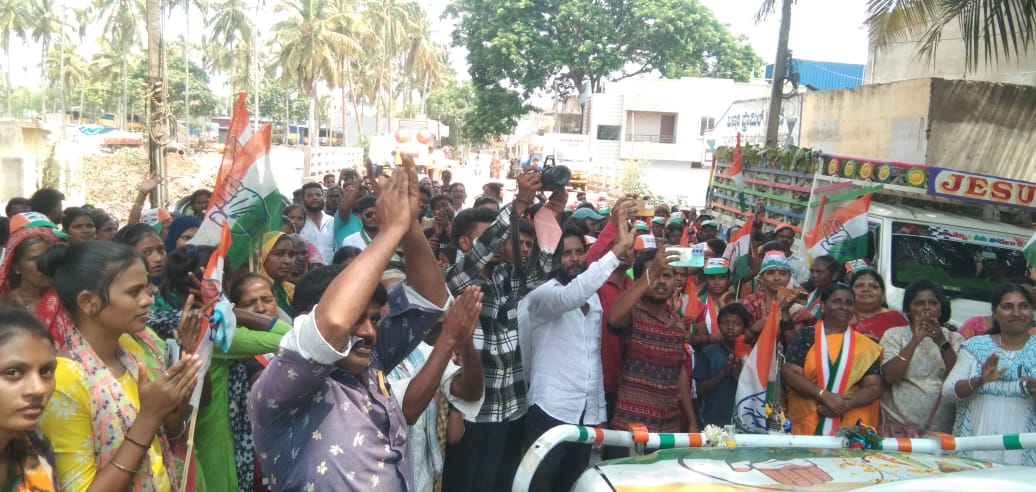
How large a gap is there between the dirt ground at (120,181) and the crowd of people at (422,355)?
52.3 ft

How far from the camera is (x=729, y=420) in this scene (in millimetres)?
4945

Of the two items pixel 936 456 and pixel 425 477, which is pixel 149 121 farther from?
pixel 936 456

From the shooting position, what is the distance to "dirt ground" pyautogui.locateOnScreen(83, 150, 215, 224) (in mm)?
21391

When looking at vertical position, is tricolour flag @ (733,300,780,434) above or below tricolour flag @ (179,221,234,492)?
below

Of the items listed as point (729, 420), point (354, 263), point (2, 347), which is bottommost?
point (729, 420)

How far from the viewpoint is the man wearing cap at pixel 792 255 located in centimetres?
803

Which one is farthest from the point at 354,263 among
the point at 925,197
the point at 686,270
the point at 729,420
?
the point at 925,197

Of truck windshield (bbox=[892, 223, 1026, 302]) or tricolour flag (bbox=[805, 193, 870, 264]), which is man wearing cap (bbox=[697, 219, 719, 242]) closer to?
truck windshield (bbox=[892, 223, 1026, 302])

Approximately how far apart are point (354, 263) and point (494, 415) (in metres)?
2.03

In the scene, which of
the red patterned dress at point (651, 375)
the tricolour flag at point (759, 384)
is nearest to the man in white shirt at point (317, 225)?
the red patterned dress at point (651, 375)

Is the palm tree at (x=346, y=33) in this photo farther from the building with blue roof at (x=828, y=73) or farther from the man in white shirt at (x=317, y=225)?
the man in white shirt at (x=317, y=225)

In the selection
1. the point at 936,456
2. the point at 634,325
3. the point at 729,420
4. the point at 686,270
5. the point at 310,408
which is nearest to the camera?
the point at 310,408

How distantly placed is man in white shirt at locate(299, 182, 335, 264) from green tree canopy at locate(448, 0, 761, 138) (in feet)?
99.2

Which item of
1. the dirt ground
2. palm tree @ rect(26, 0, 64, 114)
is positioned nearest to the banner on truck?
the dirt ground
